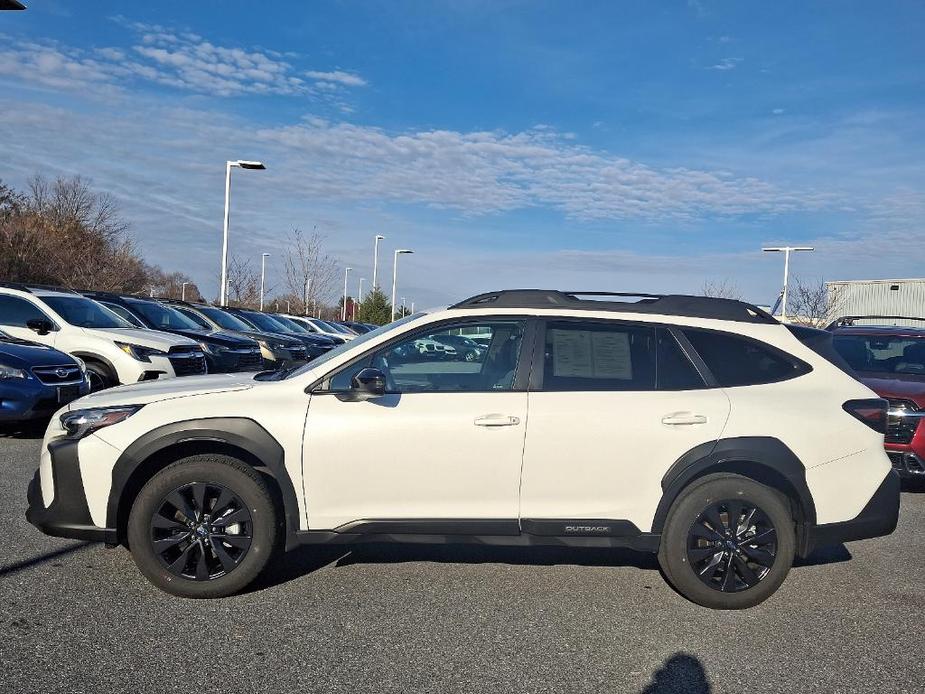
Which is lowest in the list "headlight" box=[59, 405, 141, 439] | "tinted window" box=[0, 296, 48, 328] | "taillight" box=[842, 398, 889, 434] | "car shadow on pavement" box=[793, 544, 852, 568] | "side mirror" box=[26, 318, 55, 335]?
"car shadow on pavement" box=[793, 544, 852, 568]

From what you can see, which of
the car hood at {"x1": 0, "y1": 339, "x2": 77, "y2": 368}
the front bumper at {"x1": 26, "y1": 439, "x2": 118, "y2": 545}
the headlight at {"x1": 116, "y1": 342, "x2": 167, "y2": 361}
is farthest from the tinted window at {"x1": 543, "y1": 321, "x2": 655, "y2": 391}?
the headlight at {"x1": 116, "y1": 342, "x2": 167, "y2": 361}

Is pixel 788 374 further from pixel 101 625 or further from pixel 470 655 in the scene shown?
pixel 101 625

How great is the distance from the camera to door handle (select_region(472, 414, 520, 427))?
4426 mm

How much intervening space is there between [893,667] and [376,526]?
264 centimetres

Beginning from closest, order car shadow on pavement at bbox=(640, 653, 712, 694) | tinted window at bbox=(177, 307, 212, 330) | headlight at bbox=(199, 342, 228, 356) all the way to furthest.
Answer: car shadow on pavement at bbox=(640, 653, 712, 694), headlight at bbox=(199, 342, 228, 356), tinted window at bbox=(177, 307, 212, 330)

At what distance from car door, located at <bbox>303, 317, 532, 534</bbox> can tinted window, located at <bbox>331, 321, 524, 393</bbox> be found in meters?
0.12

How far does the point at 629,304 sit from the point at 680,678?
2194 mm

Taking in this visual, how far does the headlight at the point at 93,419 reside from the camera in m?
4.43

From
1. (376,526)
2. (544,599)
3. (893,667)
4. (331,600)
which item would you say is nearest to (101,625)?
(331,600)

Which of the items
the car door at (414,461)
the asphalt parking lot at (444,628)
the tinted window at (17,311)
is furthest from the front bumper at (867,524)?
the tinted window at (17,311)

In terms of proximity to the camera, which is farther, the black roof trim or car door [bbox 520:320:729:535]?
the black roof trim

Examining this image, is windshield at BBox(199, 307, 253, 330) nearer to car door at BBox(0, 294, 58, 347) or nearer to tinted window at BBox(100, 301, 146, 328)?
tinted window at BBox(100, 301, 146, 328)

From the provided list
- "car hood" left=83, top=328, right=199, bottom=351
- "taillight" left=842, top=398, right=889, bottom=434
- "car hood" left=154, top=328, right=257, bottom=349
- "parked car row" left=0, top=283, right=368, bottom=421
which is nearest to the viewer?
"taillight" left=842, top=398, right=889, bottom=434

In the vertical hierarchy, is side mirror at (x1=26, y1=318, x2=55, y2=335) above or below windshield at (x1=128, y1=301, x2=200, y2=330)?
below
